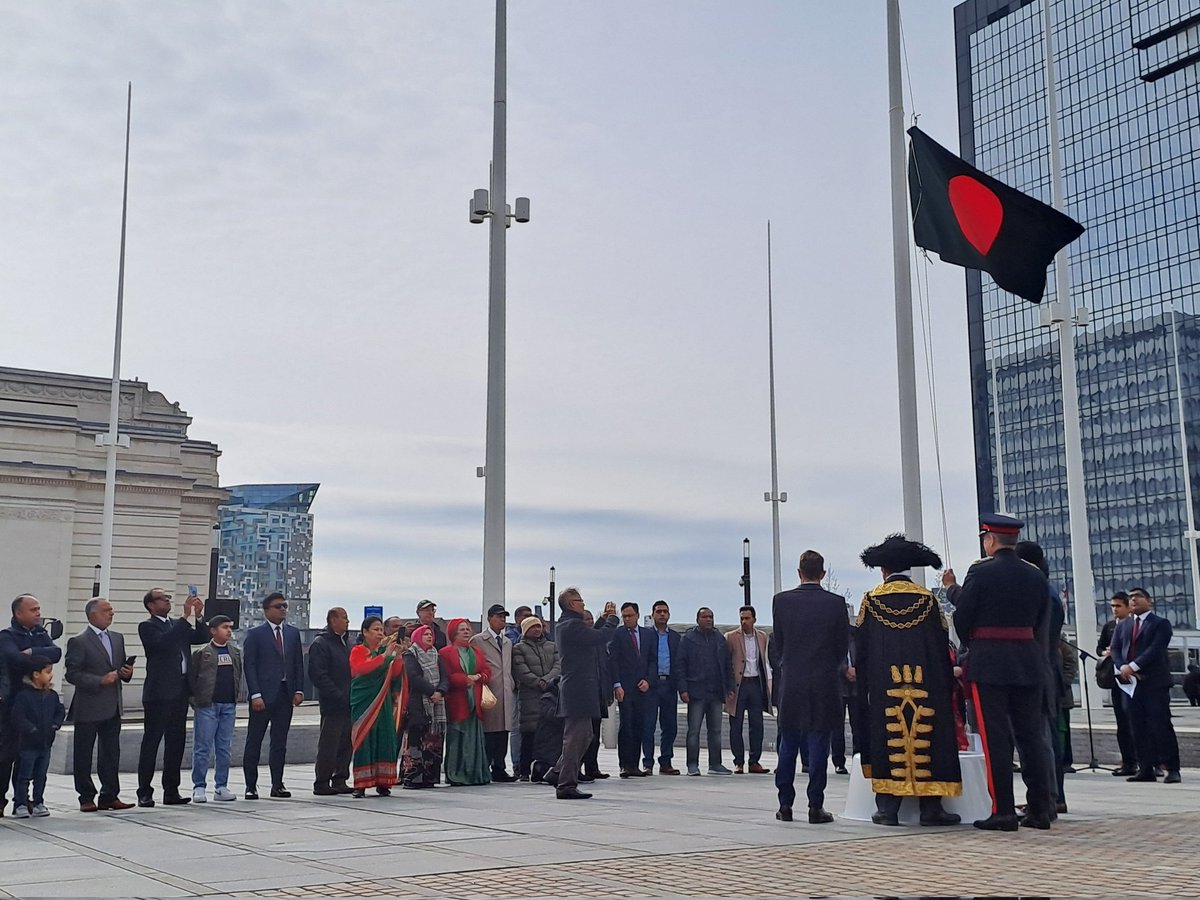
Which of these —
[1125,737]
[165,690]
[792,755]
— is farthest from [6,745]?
[1125,737]

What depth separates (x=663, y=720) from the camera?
16.0 meters

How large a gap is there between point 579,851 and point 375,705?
18.7 ft

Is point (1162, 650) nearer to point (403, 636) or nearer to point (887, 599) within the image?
point (887, 599)

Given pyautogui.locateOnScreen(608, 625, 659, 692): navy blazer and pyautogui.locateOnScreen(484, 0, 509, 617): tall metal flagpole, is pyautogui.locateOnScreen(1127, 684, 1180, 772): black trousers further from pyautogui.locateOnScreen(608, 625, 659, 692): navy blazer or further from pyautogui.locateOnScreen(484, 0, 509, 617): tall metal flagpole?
pyautogui.locateOnScreen(484, 0, 509, 617): tall metal flagpole

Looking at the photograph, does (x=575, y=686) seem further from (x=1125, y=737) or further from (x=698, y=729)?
(x=1125, y=737)

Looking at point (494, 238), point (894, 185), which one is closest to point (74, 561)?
point (494, 238)

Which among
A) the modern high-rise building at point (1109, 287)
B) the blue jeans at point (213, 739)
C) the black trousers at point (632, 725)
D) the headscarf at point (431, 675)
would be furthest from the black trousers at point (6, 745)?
the modern high-rise building at point (1109, 287)

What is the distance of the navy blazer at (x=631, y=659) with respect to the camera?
1547 cm

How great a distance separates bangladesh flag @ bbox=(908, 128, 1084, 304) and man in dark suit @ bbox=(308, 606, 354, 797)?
7.53 metres

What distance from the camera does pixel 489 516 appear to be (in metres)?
16.3

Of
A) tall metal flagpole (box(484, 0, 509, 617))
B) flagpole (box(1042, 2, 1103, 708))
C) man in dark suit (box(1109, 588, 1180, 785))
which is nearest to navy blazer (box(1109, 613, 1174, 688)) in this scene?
man in dark suit (box(1109, 588, 1180, 785))

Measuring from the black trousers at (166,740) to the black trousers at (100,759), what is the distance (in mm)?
392

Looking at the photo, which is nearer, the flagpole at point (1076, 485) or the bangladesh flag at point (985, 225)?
the bangladesh flag at point (985, 225)

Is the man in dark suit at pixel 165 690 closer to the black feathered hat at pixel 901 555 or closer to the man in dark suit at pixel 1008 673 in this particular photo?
the black feathered hat at pixel 901 555
